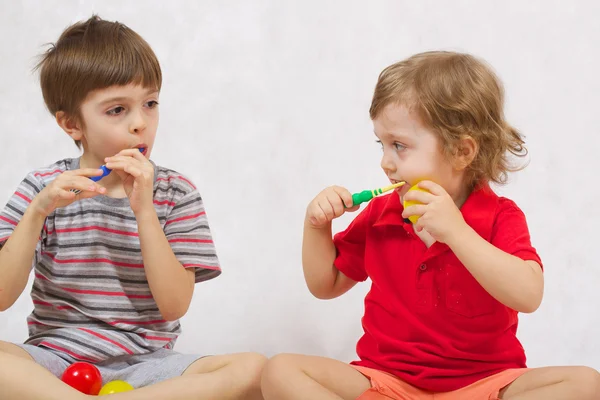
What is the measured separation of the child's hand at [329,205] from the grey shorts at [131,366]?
0.28m

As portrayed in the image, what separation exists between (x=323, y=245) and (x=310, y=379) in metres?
0.22

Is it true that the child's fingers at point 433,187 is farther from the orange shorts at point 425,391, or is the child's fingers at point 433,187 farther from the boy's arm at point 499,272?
the orange shorts at point 425,391

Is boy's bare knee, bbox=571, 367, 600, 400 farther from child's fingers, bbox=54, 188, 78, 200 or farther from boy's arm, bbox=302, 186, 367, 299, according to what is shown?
child's fingers, bbox=54, 188, 78, 200

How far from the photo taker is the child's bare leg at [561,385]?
134 cm

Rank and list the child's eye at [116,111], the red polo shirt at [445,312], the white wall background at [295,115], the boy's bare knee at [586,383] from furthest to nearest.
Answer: the white wall background at [295,115] < the child's eye at [116,111] < the red polo shirt at [445,312] < the boy's bare knee at [586,383]

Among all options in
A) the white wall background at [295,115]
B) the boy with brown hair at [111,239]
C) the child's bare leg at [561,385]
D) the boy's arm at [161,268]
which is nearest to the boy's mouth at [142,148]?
the boy with brown hair at [111,239]

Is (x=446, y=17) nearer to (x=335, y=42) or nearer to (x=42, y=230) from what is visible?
(x=335, y=42)

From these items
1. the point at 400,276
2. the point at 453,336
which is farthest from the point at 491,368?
the point at 400,276

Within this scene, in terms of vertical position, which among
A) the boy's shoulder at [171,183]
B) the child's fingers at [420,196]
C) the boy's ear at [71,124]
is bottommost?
the child's fingers at [420,196]

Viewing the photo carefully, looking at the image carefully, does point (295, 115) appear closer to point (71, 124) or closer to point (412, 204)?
point (71, 124)

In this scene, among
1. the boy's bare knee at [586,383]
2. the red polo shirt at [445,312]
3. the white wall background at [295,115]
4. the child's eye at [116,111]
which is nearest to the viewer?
the boy's bare knee at [586,383]

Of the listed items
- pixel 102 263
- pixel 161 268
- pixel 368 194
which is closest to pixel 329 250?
pixel 368 194

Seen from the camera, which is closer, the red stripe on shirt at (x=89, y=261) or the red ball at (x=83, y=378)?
the red ball at (x=83, y=378)

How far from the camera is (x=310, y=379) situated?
140cm
